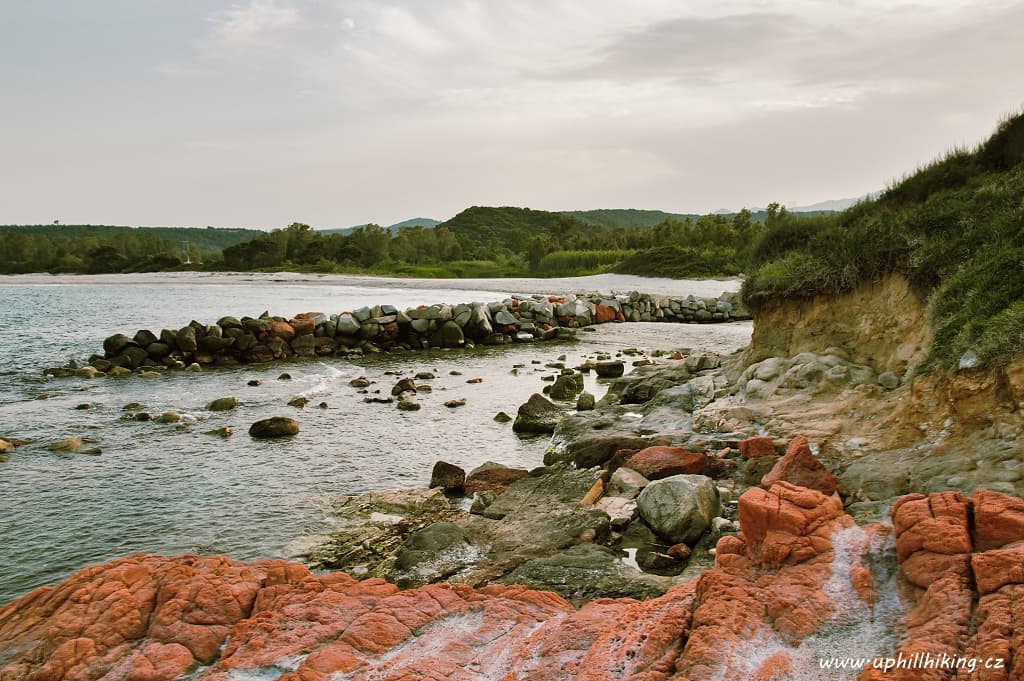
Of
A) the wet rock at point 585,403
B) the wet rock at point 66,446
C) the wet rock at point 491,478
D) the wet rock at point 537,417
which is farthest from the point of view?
the wet rock at point 585,403

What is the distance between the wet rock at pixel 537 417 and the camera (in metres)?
17.3

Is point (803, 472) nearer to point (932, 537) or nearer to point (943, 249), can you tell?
point (932, 537)

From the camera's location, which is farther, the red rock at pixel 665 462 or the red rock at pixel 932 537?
the red rock at pixel 665 462

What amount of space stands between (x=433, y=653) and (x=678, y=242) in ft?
324

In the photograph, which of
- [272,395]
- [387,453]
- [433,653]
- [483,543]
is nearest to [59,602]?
[433,653]

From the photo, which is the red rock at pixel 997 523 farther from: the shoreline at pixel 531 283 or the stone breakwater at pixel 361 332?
the shoreline at pixel 531 283

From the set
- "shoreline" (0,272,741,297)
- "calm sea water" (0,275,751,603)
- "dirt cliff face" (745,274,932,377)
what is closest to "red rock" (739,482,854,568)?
"dirt cliff face" (745,274,932,377)

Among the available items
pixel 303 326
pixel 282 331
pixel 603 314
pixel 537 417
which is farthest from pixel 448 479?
pixel 603 314

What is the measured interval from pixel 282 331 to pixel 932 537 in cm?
3037

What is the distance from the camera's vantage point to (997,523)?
518cm

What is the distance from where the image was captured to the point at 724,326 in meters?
38.6

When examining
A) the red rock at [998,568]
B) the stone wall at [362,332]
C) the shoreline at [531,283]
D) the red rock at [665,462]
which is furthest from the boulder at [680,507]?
the shoreline at [531,283]

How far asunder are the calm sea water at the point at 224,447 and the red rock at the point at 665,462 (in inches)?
138

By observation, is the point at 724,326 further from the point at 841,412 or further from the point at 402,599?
the point at 402,599
